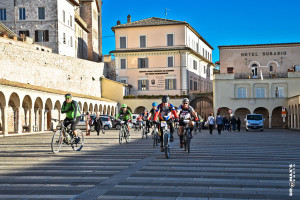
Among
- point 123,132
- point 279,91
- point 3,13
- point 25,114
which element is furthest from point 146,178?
point 3,13

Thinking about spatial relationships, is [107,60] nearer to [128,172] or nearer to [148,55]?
[148,55]

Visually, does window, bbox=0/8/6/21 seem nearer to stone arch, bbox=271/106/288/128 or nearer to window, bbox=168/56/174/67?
window, bbox=168/56/174/67

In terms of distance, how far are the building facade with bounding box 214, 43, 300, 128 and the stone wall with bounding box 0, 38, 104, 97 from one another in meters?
16.4

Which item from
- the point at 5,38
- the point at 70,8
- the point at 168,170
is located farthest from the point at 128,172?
the point at 70,8

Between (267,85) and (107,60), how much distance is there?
90.0ft

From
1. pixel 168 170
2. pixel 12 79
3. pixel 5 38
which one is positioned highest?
pixel 5 38

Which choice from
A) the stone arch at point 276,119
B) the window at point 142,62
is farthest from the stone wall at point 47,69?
the stone arch at point 276,119

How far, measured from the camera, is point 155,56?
68.4 metres

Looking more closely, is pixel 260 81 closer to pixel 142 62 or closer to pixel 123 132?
pixel 142 62

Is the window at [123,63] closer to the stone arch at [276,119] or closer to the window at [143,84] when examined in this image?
the window at [143,84]

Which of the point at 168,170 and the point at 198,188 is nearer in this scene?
the point at 198,188

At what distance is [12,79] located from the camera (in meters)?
39.9

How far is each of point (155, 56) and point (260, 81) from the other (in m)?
17.3

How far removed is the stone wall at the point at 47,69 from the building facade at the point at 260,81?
16.4 meters
